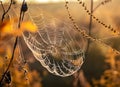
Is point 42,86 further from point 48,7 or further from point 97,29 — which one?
point 48,7

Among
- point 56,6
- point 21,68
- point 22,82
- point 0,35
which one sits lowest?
point 56,6

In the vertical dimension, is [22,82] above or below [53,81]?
above

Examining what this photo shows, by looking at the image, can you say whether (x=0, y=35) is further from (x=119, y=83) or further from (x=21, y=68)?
(x=119, y=83)

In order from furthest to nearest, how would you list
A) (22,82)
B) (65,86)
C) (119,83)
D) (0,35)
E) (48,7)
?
(48,7) → (65,86) → (22,82) → (119,83) → (0,35)

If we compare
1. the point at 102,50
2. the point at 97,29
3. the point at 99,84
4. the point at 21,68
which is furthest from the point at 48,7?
Result: the point at 21,68

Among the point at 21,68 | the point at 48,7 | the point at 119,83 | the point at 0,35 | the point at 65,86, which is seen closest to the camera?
the point at 0,35

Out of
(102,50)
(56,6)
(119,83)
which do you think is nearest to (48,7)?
(56,6)

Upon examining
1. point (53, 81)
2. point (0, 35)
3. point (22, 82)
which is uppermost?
point (0, 35)

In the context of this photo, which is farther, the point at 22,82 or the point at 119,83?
the point at 22,82

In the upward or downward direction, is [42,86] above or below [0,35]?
below
